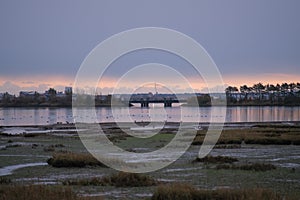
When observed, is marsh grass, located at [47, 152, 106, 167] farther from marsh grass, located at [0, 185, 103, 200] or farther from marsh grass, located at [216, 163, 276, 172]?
marsh grass, located at [0, 185, 103, 200]

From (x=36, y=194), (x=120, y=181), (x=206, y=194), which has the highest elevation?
(x=36, y=194)

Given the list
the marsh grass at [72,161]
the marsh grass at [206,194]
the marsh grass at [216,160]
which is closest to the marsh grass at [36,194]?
the marsh grass at [206,194]

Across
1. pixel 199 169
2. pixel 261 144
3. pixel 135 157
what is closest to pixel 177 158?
pixel 135 157

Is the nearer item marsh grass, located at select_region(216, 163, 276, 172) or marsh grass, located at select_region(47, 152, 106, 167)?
marsh grass, located at select_region(216, 163, 276, 172)

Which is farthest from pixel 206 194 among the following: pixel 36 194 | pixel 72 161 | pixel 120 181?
pixel 72 161

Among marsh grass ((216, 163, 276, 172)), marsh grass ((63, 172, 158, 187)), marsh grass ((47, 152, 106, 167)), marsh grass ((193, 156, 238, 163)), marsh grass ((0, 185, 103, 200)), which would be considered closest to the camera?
marsh grass ((0, 185, 103, 200))

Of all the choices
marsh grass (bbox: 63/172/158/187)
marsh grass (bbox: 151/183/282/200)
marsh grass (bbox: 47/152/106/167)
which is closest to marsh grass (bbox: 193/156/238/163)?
marsh grass (bbox: 47/152/106/167)

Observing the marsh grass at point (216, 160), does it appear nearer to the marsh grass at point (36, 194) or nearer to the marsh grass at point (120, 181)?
the marsh grass at point (120, 181)

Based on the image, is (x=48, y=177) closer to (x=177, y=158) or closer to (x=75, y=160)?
(x=75, y=160)

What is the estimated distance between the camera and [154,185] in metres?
19.7

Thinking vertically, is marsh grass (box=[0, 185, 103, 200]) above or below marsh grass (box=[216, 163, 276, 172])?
above

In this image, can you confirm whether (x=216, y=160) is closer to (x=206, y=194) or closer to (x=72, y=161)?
(x=72, y=161)

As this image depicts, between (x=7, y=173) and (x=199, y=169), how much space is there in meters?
10.1

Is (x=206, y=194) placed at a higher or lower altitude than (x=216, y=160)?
higher
